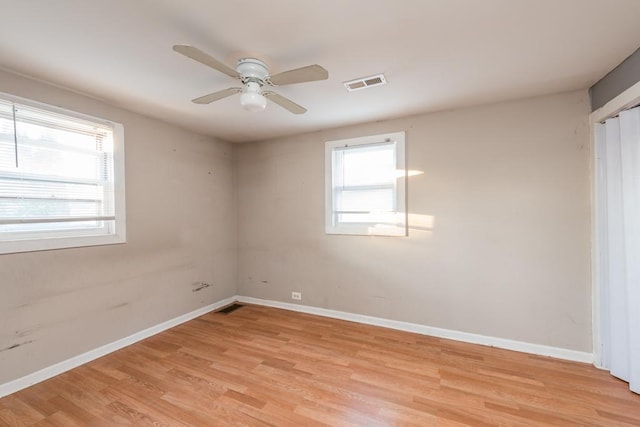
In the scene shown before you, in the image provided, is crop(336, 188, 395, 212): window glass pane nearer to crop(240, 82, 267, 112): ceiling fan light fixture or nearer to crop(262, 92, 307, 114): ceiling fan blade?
crop(262, 92, 307, 114): ceiling fan blade

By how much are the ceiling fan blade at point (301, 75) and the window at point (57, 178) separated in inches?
82.8

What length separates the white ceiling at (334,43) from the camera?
58.8 inches

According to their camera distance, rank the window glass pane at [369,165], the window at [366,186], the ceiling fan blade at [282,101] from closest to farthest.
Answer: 1. the ceiling fan blade at [282,101]
2. the window at [366,186]
3. the window glass pane at [369,165]

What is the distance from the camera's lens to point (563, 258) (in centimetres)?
254

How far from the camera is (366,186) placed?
3.46 metres

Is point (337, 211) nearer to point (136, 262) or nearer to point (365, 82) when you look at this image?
point (365, 82)

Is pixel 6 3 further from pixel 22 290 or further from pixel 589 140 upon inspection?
pixel 589 140

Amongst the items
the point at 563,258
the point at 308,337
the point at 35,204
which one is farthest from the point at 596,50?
the point at 35,204

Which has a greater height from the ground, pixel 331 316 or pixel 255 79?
pixel 255 79

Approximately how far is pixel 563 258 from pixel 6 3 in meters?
4.39

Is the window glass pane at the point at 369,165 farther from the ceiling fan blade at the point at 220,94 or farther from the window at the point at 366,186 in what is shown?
the ceiling fan blade at the point at 220,94

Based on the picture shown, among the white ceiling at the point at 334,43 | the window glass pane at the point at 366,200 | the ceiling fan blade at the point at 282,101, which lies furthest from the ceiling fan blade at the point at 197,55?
the window glass pane at the point at 366,200

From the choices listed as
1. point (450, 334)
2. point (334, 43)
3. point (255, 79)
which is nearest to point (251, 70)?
point (255, 79)

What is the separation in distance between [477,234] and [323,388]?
2138 millimetres
